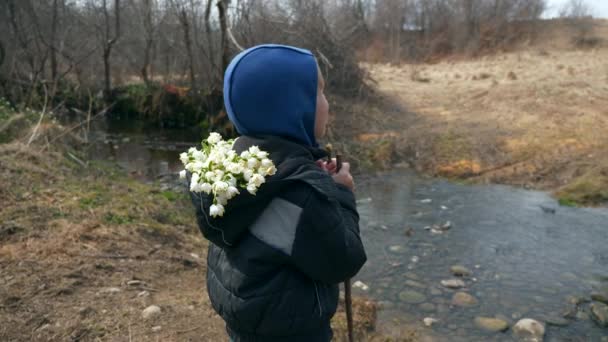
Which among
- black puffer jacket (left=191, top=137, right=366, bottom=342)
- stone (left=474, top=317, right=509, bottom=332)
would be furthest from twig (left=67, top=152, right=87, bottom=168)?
black puffer jacket (left=191, top=137, right=366, bottom=342)

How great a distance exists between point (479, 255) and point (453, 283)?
0.86m

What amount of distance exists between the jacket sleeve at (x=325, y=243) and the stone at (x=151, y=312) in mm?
2259

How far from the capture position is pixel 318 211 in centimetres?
162

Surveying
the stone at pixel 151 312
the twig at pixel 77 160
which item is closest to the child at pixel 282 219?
the stone at pixel 151 312

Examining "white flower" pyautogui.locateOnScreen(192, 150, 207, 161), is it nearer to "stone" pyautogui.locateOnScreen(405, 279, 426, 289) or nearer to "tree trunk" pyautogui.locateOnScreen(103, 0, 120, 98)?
"stone" pyautogui.locateOnScreen(405, 279, 426, 289)

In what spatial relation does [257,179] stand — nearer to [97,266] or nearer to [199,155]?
[199,155]

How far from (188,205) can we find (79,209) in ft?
5.86

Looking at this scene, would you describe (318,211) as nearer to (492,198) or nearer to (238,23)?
(492,198)

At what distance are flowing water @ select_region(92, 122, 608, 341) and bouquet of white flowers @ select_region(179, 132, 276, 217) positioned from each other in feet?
9.15

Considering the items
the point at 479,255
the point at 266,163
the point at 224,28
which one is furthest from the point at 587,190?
the point at 224,28

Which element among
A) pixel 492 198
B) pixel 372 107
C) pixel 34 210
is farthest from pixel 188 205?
pixel 372 107

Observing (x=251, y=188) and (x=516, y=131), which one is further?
(x=516, y=131)

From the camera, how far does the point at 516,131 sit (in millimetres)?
10758

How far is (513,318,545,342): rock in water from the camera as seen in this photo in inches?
156
